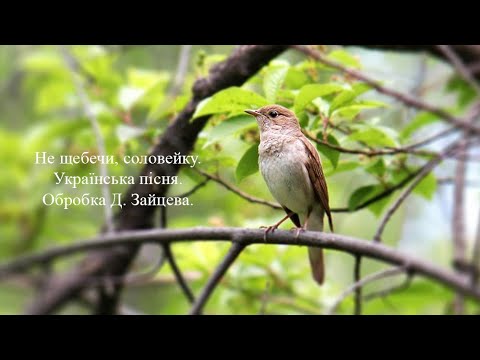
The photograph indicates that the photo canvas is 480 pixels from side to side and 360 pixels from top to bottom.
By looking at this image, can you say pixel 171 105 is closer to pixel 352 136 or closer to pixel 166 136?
pixel 166 136

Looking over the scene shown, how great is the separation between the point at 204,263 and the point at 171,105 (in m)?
0.86

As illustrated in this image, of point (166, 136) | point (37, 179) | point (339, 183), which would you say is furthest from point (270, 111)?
point (37, 179)

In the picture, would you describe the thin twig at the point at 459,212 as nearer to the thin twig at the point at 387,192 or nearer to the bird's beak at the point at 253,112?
the thin twig at the point at 387,192

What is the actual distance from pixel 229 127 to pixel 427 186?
0.91 m

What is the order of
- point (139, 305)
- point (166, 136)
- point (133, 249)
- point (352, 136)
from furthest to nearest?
point (139, 305) < point (133, 249) < point (166, 136) < point (352, 136)

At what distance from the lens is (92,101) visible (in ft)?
12.9

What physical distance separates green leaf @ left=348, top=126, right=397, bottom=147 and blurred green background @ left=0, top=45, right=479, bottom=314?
8 centimetres

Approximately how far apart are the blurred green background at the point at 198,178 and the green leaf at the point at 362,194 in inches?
1.7

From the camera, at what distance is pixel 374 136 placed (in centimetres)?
236

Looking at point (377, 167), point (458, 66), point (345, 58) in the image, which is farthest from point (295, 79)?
point (458, 66)

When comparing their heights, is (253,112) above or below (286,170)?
above

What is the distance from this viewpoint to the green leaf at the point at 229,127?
2.24 m

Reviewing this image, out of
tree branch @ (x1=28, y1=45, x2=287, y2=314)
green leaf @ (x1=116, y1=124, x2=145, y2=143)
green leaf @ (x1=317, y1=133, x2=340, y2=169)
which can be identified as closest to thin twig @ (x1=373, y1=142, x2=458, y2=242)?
green leaf @ (x1=317, y1=133, x2=340, y2=169)

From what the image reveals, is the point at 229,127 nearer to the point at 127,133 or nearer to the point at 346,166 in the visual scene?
the point at 346,166
